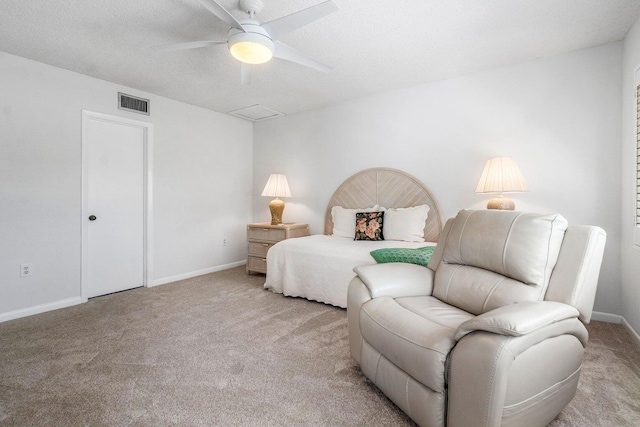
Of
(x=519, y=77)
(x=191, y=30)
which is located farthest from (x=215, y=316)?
(x=519, y=77)

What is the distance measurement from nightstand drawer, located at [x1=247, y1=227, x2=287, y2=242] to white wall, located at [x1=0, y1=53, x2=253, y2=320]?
850mm

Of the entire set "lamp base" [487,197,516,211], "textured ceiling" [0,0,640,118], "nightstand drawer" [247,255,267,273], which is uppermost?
"textured ceiling" [0,0,640,118]

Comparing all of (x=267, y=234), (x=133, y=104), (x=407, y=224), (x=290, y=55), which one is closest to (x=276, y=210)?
(x=267, y=234)

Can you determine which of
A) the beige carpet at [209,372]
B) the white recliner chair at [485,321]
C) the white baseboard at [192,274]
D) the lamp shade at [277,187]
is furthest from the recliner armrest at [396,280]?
the white baseboard at [192,274]

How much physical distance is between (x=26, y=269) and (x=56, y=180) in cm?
88

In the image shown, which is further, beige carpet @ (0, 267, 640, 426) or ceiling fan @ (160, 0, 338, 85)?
ceiling fan @ (160, 0, 338, 85)

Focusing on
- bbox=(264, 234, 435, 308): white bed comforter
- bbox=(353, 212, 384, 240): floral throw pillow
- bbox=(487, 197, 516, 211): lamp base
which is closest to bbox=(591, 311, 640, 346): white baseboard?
bbox=(487, 197, 516, 211): lamp base

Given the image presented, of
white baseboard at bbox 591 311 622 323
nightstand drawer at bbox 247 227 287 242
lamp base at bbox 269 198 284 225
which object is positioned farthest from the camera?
lamp base at bbox 269 198 284 225

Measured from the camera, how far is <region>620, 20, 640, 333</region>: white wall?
229 centimetres

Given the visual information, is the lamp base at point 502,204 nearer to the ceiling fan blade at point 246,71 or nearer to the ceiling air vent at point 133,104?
the ceiling fan blade at point 246,71

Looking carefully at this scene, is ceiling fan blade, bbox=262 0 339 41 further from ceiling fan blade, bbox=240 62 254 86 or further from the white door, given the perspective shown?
the white door

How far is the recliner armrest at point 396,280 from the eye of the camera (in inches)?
72.6

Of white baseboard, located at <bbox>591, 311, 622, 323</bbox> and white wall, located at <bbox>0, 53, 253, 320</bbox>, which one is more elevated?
white wall, located at <bbox>0, 53, 253, 320</bbox>

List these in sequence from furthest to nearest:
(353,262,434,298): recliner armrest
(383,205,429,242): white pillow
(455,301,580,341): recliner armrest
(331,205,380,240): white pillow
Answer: (331,205,380,240): white pillow
(383,205,429,242): white pillow
(353,262,434,298): recliner armrest
(455,301,580,341): recliner armrest
